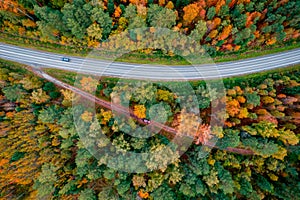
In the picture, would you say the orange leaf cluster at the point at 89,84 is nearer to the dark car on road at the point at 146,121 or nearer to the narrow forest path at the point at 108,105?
the narrow forest path at the point at 108,105

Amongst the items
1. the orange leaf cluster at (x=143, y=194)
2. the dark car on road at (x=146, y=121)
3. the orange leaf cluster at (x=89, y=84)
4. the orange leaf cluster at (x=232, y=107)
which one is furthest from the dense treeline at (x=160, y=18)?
the orange leaf cluster at (x=143, y=194)

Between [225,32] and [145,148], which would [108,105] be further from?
[225,32]

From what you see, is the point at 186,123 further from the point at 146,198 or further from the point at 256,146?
the point at 146,198

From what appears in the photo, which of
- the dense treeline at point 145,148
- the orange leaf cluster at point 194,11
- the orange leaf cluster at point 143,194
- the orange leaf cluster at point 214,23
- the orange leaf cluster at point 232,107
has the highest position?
the orange leaf cluster at point 194,11

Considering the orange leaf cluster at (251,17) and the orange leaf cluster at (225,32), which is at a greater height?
the orange leaf cluster at (251,17)

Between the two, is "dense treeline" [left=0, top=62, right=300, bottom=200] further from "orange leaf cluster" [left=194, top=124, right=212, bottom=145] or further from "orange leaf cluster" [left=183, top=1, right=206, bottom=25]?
"orange leaf cluster" [left=183, top=1, right=206, bottom=25]

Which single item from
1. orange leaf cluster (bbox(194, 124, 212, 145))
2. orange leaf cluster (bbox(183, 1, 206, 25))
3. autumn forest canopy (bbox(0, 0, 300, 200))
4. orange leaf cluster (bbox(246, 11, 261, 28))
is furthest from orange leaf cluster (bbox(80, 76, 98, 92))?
orange leaf cluster (bbox(246, 11, 261, 28))

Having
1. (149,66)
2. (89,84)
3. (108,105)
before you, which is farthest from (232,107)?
(89,84)
